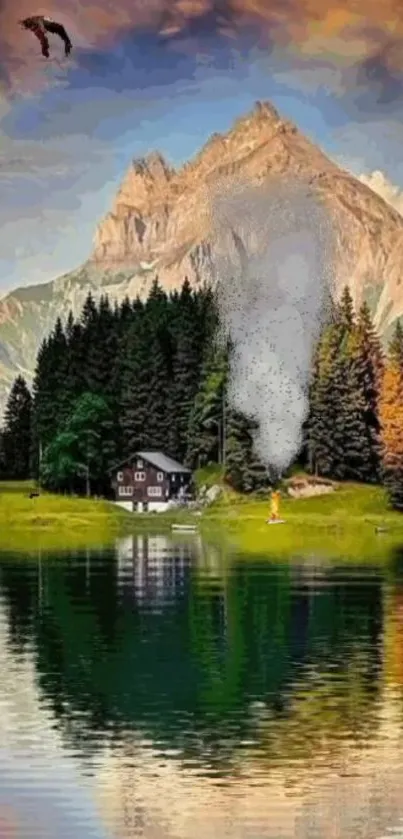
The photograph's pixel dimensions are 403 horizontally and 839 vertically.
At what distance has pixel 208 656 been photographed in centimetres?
2194

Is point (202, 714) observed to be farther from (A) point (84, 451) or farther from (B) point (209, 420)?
(A) point (84, 451)

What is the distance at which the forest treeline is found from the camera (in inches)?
2694

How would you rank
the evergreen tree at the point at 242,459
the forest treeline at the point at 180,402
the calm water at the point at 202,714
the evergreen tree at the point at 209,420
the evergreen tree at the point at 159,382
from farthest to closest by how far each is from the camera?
the evergreen tree at the point at 159,382 < the evergreen tree at the point at 209,420 < the forest treeline at the point at 180,402 < the evergreen tree at the point at 242,459 < the calm water at the point at 202,714

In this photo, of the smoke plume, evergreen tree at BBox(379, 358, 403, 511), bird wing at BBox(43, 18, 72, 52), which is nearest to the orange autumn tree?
evergreen tree at BBox(379, 358, 403, 511)

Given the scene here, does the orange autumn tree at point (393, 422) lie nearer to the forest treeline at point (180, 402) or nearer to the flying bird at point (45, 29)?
the forest treeline at point (180, 402)

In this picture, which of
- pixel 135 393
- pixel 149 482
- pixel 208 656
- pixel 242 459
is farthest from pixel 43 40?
pixel 135 393

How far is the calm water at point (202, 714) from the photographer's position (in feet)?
43.7

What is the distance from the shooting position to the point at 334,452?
68.3 meters

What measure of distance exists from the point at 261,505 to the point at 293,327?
10.8 meters

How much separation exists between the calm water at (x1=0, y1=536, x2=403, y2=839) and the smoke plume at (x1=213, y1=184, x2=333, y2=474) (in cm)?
4086

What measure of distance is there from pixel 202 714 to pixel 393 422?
157ft

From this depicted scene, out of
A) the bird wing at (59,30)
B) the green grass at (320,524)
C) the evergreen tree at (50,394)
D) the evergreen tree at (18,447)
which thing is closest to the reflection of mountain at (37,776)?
the bird wing at (59,30)

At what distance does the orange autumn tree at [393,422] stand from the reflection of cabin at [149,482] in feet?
32.5

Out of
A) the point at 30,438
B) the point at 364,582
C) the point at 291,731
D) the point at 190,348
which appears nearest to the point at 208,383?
the point at 190,348
